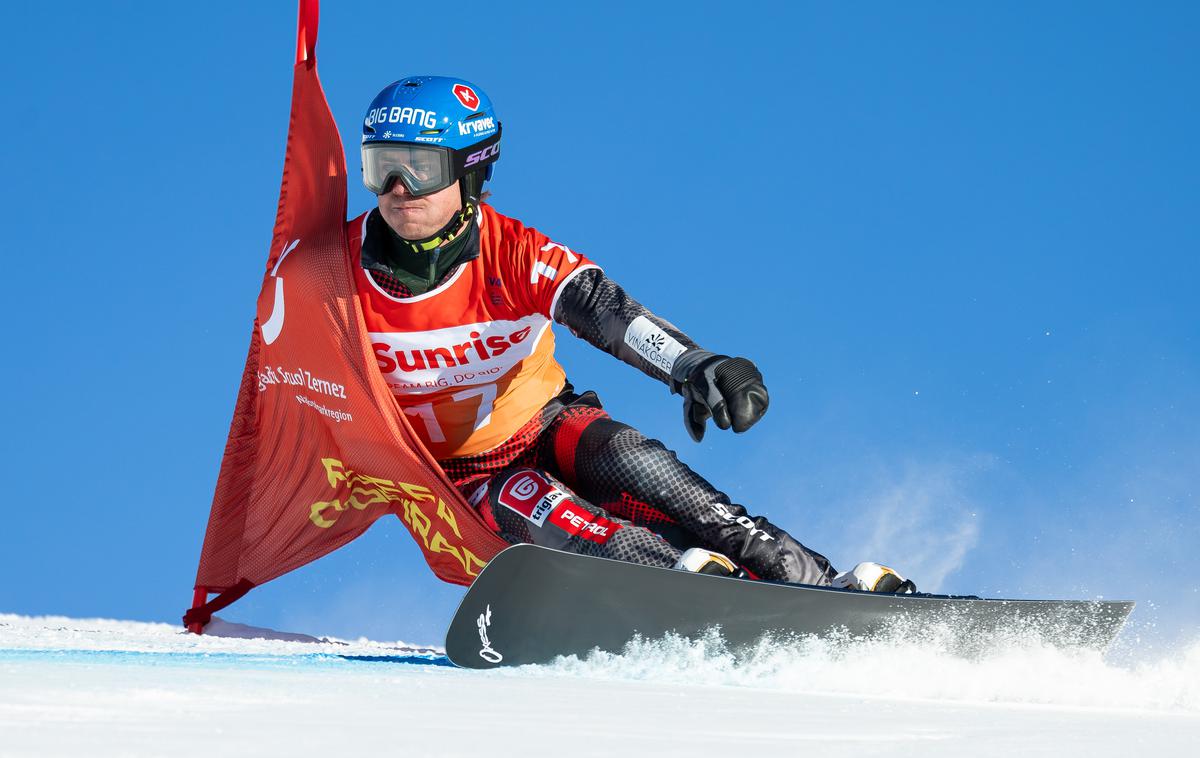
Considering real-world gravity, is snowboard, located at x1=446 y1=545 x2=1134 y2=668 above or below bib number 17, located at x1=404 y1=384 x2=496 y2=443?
below

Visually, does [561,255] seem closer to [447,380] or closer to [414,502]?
[447,380]

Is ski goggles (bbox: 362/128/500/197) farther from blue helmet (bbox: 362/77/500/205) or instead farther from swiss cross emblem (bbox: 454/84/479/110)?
swiss cross emblem (bbox: 454/84/479/110)

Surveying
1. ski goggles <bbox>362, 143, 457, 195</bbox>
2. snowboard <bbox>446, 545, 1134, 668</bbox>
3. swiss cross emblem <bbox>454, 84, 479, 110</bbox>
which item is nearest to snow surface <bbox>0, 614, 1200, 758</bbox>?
snowboard <bbox>446, 545, 1134, 668</bbox>

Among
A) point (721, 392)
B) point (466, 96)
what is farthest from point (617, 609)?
point (466, 96)

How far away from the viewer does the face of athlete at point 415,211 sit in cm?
479

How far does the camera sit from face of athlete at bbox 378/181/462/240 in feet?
15.7

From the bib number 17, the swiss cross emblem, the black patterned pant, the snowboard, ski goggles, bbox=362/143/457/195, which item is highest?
the swiss cross emblem

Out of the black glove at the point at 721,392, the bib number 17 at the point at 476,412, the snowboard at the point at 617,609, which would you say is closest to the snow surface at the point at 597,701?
the snowboard at the point at 617,609

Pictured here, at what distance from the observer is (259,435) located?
5.84 meters

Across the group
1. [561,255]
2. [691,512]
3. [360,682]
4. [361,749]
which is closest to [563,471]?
[691,512]

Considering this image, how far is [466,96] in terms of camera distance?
16.3ft

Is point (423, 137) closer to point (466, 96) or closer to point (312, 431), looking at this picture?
point (466, 96)

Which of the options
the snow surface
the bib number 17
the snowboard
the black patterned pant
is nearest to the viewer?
the snow surface

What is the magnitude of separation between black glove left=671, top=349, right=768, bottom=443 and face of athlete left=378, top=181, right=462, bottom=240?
119 cm
